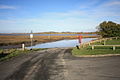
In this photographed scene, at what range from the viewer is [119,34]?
57.8 meters

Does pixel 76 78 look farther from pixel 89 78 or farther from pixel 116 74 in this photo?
pixel 116 74

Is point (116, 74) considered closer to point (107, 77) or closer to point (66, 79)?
point (107, 77)

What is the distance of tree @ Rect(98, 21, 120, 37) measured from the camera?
59891 millimetres

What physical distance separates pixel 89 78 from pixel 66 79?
58.4 inches

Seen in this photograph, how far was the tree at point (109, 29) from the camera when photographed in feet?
196

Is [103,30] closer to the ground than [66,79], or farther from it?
farther from it

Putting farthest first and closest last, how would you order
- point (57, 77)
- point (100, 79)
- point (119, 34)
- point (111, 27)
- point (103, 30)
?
1. point (103, 30)
2. point (111, 27)
3. point (119, 34)
4. point (57, 77)
5. point (100, 79)

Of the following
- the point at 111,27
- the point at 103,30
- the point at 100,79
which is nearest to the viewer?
the point at 100,79

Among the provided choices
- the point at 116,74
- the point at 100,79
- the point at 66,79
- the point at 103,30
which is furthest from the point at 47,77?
the point at 103,30

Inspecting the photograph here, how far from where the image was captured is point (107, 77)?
392 inches

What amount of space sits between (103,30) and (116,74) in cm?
5770

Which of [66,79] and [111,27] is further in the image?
[111,27]

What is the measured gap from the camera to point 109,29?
204 ft

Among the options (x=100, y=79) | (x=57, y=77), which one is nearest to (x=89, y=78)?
(x=100, y=79)
